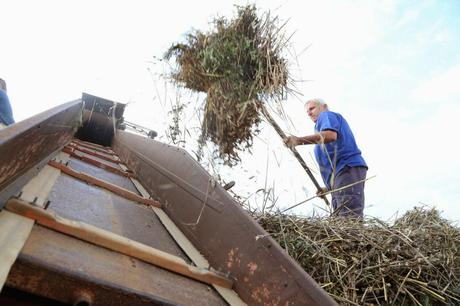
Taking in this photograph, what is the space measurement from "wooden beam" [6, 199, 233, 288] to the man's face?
357 centimetres

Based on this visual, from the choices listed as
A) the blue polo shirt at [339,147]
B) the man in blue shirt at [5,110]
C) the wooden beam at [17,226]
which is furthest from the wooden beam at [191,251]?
the man in blue shirt at [5,110]

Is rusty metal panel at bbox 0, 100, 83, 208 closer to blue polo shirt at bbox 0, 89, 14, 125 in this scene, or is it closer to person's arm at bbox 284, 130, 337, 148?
person's arm at bbox 284, 130, 337, 148

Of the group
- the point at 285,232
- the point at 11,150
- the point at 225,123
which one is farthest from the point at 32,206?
the point at 225,123

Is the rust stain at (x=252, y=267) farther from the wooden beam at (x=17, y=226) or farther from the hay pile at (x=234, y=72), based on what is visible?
the hay pile at (x=234, y=72)

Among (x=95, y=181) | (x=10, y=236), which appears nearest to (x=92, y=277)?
(x=10, y=236)

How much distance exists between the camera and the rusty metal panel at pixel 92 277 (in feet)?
2.76

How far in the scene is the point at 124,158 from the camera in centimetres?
382

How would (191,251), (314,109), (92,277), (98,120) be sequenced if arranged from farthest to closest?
(98,120) < (314,109) < (191,251) < (92,277)

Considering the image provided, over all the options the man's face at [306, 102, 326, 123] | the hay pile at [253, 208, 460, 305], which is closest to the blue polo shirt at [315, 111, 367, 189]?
the man's face at [306, 102, 326, 123]

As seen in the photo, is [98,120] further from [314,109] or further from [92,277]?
[92,277]

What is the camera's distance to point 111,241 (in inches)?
48.3

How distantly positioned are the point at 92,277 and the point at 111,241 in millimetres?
316

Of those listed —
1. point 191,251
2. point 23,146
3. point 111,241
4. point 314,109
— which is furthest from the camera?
point 314,109

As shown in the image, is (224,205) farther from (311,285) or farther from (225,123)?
(225,123)
